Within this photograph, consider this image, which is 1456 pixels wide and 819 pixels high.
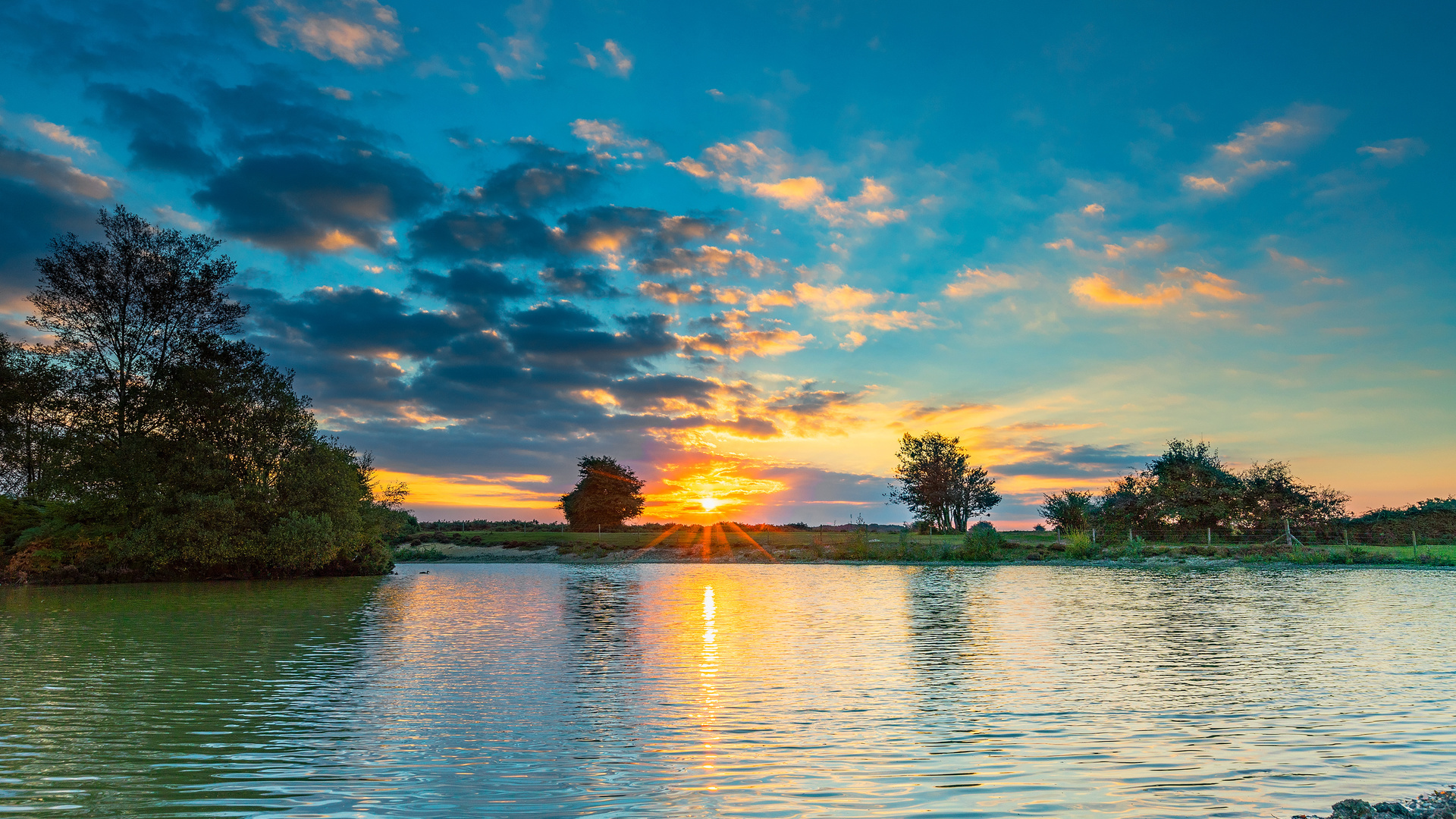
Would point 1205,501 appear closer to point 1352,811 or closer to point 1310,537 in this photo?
point 1310,537

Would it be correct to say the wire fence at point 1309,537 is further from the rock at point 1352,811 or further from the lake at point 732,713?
the rock at point 1352,811

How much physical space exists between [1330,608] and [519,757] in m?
28.8

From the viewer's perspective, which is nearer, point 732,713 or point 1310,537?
point 732,713

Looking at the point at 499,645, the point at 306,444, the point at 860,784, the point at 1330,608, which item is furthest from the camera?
the point at 306,444

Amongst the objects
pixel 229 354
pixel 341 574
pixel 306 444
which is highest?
pixel 229 354

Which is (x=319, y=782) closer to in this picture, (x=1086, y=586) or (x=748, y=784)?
(x=748, y=784)

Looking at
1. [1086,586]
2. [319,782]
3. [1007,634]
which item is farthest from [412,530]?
[319,782]

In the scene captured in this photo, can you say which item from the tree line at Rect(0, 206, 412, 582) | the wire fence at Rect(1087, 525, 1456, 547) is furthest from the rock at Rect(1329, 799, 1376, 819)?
the wire fence at Rect(1087, 525, 1456, 547)

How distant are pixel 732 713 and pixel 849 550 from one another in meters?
60.7

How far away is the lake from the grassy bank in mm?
35585

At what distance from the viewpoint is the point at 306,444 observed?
53.4m

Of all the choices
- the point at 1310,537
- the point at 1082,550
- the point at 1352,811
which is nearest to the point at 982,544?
the point at 1082,550

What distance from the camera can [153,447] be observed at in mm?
47031

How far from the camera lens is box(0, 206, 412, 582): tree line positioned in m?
45.9
